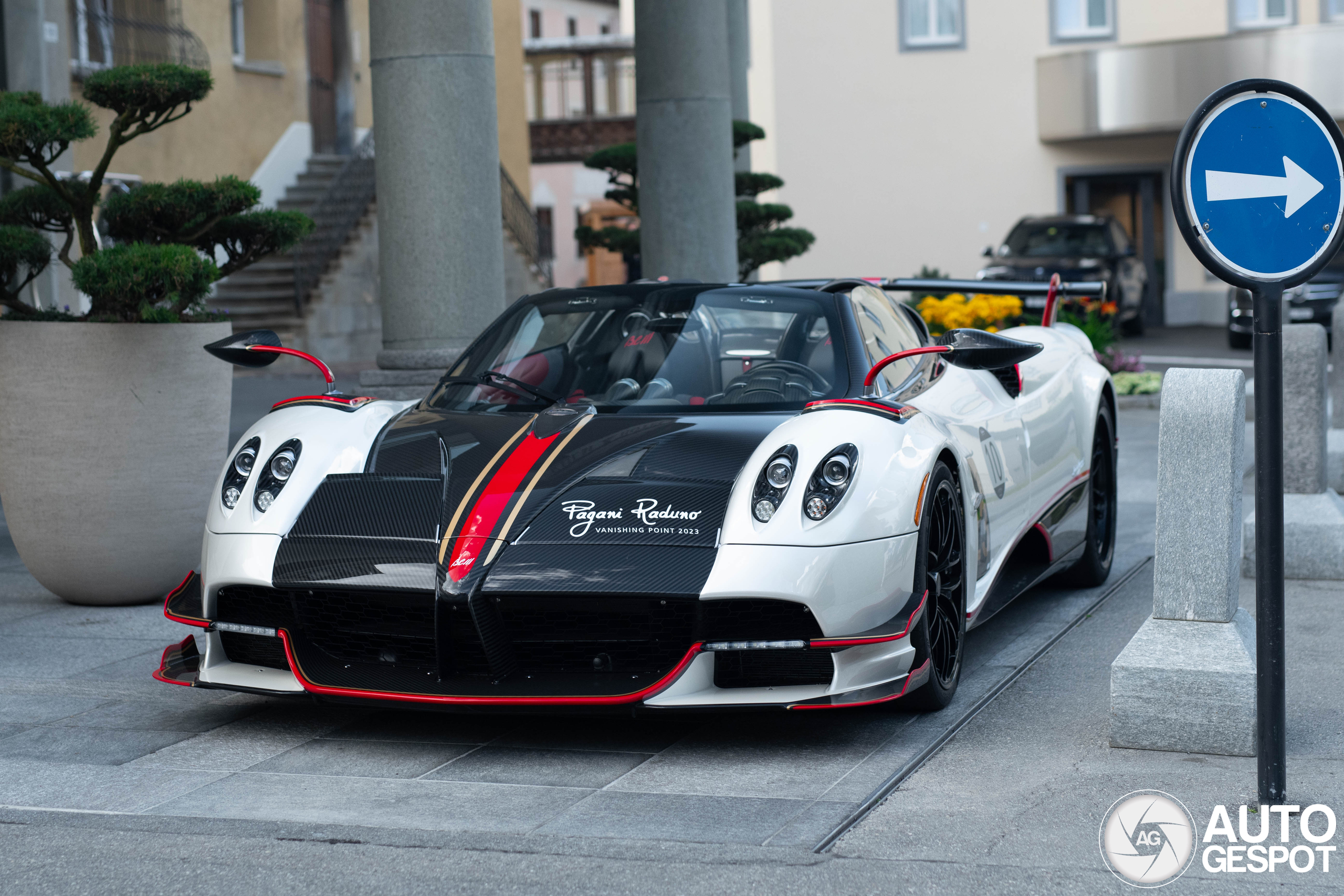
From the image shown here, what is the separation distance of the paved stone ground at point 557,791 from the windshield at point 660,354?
1041mm

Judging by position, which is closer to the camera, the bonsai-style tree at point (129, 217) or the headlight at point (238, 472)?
the headlight at point (238, 472)

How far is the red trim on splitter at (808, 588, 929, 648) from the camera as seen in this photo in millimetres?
4188

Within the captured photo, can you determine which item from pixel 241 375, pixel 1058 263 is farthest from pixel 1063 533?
pixel 1058 263

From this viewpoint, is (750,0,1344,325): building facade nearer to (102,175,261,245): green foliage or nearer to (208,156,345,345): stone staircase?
(208,156,345,345): stone staircase

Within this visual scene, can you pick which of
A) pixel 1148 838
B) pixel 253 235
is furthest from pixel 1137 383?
pixel 1148 838

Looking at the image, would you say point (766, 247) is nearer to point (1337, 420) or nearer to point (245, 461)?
point (1337, 420)

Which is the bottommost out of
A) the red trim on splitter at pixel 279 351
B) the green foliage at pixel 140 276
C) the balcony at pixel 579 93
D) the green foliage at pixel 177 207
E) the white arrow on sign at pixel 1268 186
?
the red trim on splitter at pixel 279 351

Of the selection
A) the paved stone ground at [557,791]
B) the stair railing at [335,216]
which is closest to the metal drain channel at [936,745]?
the paved stone ground at [557,791]

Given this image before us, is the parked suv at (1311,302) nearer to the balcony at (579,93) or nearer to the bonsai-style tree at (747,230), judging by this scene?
the bonsai-style tree at (747,230)

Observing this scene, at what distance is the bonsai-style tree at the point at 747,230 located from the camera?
14.7 meters

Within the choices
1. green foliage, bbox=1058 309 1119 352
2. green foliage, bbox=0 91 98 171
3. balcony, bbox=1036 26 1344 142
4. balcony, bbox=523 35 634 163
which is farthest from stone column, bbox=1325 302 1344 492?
balcony, bbox=523 35 634 163

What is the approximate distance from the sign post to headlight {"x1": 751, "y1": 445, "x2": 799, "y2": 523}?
1202 mm

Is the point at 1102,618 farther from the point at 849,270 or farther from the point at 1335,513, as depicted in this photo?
the point at 849,270

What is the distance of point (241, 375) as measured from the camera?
18.8 metres
